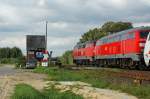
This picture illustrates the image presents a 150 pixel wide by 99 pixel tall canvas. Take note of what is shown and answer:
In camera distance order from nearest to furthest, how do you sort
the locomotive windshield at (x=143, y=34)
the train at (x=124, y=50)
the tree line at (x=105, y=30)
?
1. the train at (x=124, y=50)
2. the locomotive windshield at (x=143, y=34)
3. the tree line at (x=105, y=30)

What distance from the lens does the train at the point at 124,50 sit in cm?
4162

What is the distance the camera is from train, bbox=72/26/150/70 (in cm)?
4162

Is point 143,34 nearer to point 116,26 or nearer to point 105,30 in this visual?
point 116,26

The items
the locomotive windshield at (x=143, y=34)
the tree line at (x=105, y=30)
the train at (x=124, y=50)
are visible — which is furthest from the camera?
the tree line at (x=105, y=30)

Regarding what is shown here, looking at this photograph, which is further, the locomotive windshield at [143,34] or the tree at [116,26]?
the tree at [116,26]

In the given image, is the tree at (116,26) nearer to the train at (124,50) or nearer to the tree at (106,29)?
the tree at (106,29)

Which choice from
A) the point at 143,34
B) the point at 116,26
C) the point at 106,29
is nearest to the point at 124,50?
the point at 143,34

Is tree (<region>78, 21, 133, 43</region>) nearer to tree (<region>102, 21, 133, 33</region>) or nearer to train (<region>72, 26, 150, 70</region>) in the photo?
tree (<region>102, 21, 133, 33</region>)

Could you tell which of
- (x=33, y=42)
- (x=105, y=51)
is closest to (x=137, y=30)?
(x=105, y=51)

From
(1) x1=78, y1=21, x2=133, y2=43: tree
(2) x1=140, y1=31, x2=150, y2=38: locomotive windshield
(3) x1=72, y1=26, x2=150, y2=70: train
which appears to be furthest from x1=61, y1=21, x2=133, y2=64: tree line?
(2) x1=140, y1=31, x2=150, y2=38: locomotive windshield

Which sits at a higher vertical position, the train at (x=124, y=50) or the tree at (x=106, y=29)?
the tree at (x=106, y=29)

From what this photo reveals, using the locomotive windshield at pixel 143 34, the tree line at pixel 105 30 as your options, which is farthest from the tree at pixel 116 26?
the locomotive windshield at pixel 143 34

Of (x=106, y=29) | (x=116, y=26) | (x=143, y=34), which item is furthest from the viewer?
(x=106, y=29)

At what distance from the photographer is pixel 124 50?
155ft
